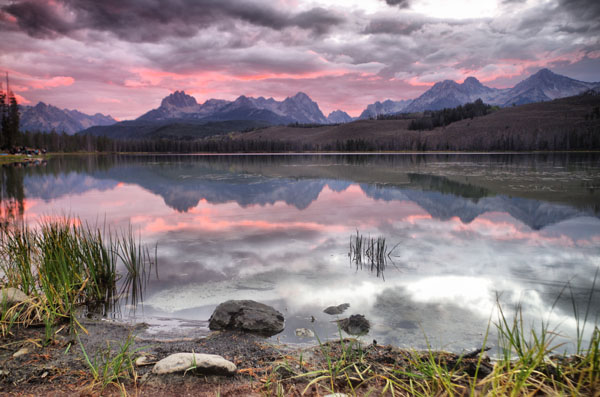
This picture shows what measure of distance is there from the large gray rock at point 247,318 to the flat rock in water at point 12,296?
12.6ft

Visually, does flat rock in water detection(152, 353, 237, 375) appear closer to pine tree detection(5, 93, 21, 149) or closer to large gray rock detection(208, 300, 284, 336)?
large gray rock detection(208, 300, 284, 336)

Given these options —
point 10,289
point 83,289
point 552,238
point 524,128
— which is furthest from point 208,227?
point 524,128

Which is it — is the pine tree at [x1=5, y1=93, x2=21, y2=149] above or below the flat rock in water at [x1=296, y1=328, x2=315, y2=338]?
above

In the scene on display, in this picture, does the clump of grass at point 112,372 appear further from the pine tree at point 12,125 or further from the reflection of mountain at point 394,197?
the pine tree at point 12,125

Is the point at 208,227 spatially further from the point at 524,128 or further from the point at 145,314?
the point at 524,128

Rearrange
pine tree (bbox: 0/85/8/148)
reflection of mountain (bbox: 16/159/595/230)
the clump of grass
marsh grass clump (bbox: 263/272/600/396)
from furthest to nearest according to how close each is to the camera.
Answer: pine tree (bbox: 0/85/8/148) < reflection of mountain (bbox: 16/159/595/230) < the clump of grass < marsh grass clump (bbox: 263/272/600/396)

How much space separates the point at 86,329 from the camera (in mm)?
7211

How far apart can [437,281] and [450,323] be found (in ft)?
8.58

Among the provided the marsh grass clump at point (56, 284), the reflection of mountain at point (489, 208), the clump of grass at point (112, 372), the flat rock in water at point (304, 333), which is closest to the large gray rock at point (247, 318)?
the flat rock in water at point (304, 333)

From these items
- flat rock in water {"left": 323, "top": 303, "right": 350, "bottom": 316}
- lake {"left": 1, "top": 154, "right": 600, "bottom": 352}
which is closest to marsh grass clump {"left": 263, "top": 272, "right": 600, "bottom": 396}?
lake {"left": 1, "top": 154, "right": 600, "bottom": 352}

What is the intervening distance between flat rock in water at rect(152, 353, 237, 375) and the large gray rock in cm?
212

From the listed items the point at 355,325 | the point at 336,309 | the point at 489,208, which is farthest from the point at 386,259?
the point at 489,208

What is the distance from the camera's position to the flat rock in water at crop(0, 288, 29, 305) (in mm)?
7078

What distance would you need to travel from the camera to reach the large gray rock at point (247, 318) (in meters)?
7.48
